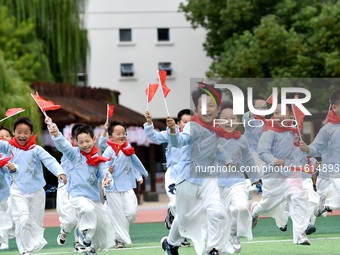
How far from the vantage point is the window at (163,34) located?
53.7 meters

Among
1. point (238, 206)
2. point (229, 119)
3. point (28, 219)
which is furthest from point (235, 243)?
point (28, 219)

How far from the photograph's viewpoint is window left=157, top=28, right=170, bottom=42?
53719 millimetres

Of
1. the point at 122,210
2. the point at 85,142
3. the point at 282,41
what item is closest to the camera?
the point at 85,142

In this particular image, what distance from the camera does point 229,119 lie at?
1498 centimetres

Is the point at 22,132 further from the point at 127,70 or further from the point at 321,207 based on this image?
the point at 127,70

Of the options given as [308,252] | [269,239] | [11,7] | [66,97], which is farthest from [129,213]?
[11,7]

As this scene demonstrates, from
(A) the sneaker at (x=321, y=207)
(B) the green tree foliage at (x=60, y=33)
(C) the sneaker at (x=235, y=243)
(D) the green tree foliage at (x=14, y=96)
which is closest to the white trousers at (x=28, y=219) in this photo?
(C) the sneaker at (x=235, y=243)

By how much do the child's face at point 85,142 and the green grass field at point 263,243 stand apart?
1806 millimetres

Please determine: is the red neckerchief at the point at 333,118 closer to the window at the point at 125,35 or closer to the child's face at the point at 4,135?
the child's face at the point at 4,135

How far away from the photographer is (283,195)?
1568 cm

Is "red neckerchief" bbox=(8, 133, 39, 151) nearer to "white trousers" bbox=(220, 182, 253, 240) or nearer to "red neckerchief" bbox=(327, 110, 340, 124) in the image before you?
"white trousers" bbox=(220, 182, 253, 240)

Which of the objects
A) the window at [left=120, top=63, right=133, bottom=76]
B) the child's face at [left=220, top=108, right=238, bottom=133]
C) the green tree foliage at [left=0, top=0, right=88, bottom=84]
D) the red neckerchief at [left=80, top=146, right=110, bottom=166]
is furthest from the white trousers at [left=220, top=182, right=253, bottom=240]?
the window at [left=120, top=63, right=133, bottom=76]

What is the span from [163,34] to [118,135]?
3618 cm

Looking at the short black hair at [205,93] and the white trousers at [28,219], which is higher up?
the short black hair at [205,93]
